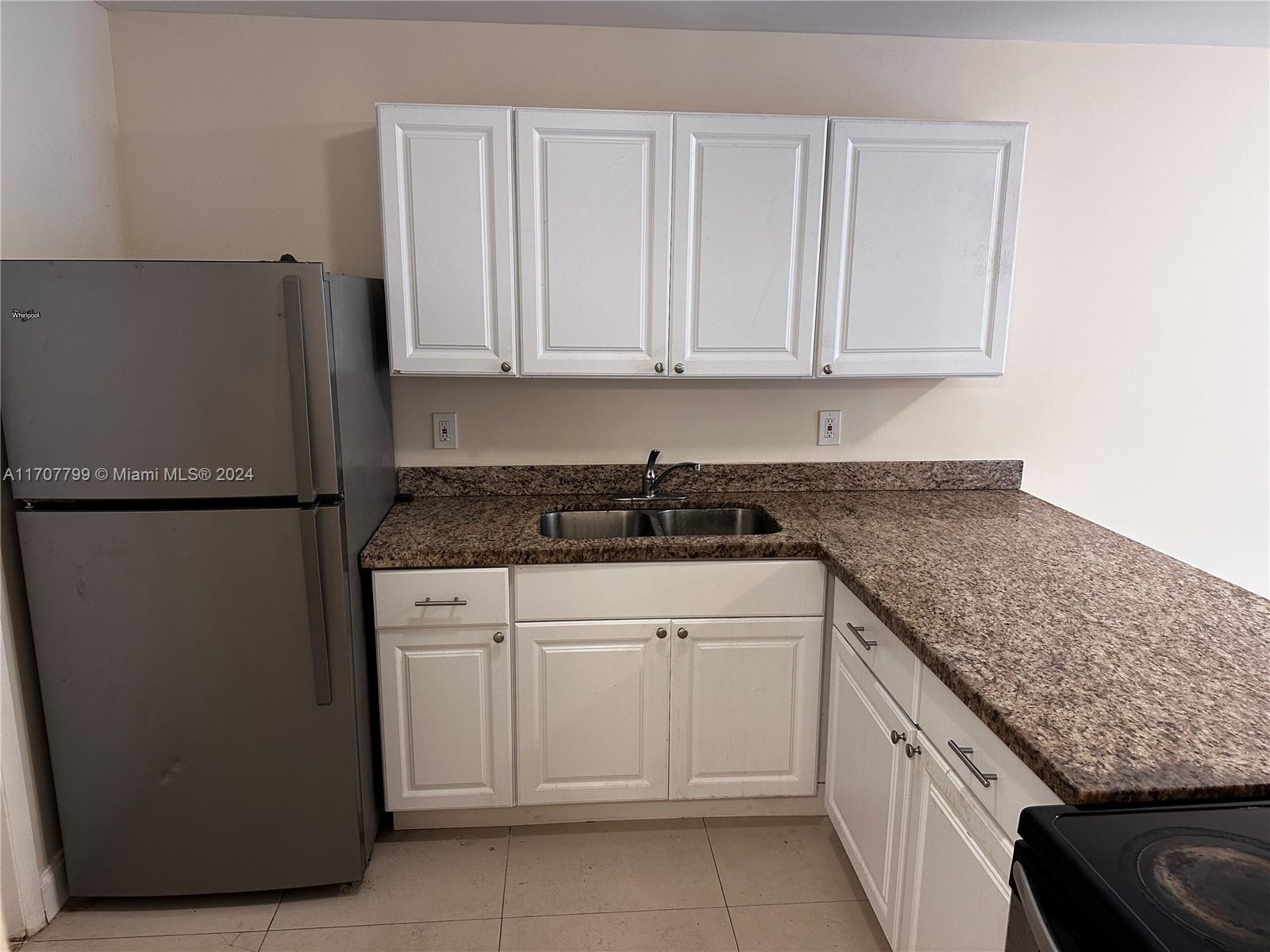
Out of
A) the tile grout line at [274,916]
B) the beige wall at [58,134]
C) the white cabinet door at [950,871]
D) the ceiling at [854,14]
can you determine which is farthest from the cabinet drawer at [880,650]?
the beige wall at [58,134]

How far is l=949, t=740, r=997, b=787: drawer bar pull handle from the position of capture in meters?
1.29

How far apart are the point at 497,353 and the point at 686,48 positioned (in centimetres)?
107

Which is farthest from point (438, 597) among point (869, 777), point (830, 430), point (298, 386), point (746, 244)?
point (830, 430)

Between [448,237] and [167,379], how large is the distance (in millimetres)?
762

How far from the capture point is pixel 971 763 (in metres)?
1.35

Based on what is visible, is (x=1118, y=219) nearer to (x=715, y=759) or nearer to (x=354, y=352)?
(x=715, y=759)

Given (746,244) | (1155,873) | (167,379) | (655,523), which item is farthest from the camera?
(655,523)

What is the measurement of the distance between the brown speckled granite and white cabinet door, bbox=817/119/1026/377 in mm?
449

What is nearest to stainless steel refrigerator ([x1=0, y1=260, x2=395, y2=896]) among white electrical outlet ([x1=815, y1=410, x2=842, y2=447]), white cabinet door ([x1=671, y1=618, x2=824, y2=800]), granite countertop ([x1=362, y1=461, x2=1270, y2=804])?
granite countertop ([x1=362, y1=461, x2=1270, y2=804])

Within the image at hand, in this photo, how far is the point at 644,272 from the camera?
2201 mm

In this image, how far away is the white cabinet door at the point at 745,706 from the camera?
217cm

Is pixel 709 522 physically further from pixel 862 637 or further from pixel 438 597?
pixel 438 597

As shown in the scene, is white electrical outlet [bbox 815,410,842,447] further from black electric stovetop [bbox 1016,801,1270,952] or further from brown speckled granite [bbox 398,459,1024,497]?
black electric stovetop [bbox 1016,801,1270,952]

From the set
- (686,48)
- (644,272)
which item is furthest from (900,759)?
(686,48)
